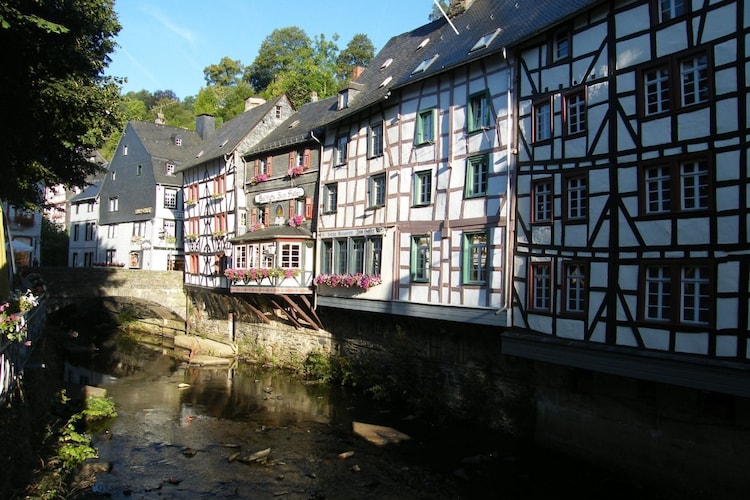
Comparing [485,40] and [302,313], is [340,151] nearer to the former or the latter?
[302,313]

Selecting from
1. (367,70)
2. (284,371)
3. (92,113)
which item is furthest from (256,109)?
(92,113)

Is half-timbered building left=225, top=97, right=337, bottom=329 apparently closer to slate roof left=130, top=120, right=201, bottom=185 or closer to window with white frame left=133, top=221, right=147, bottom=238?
slate roof left=130, top=120, right=201, bottom=185

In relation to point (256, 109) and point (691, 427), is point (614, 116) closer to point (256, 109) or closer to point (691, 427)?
point (691, 427)

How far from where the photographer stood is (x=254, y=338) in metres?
27.4

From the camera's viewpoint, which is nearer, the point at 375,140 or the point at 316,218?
the point at 375,140

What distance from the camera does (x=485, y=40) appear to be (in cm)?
1625

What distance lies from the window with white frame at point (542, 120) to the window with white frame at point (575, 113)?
49cm

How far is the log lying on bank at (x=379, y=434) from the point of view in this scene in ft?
50.1

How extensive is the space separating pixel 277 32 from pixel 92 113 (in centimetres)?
5466

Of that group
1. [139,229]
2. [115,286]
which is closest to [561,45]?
[115,286]

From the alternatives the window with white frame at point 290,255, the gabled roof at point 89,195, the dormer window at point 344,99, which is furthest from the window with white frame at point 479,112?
the gabled roof at point 89,195

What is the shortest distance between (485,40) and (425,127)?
301 cm

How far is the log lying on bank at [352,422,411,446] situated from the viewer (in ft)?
50.1

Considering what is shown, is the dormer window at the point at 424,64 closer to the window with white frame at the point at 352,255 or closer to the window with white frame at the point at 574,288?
the window with white frame at the point at 352,255
